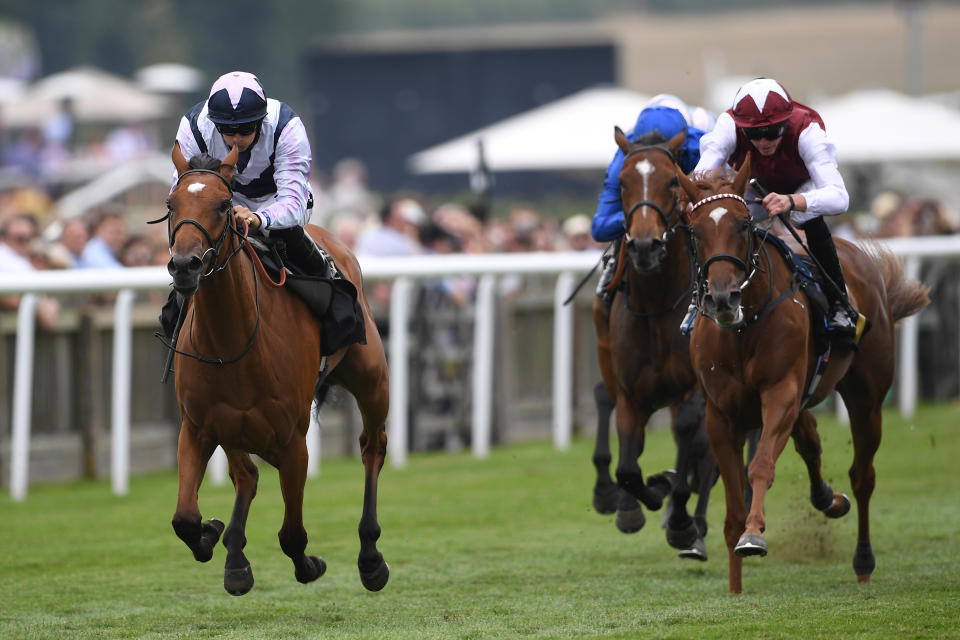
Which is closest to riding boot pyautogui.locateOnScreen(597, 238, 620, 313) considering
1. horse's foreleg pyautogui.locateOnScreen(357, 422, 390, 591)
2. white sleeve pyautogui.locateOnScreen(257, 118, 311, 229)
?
horse's foreleg pyautogui.locateOnScreen(357, 422, 390, 591)

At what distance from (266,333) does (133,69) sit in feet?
141

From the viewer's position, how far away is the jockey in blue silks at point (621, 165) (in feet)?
25.2

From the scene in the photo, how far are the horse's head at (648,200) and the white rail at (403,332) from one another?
4050 millimetres

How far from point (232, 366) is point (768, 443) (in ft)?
6.83

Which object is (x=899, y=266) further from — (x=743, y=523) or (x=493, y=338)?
(x=493, y=338)

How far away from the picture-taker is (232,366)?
635 cm

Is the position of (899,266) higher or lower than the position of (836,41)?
lower

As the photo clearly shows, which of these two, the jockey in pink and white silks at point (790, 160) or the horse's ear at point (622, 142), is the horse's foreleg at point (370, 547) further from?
the jockey in pink and white silks at point (790, 160)

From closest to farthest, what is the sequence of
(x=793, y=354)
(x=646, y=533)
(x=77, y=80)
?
(x=793, y=354) → (x=646, y=533) → (x=77, y=80)

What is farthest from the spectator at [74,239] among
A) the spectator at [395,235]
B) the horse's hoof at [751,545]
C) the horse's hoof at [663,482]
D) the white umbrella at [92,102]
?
the white umbrella at [92,102]

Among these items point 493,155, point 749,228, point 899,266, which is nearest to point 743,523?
point 749,228

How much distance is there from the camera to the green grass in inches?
252

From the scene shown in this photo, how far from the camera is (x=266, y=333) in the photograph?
6.48 m

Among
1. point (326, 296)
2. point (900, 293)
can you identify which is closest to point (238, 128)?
point (326, 296)
